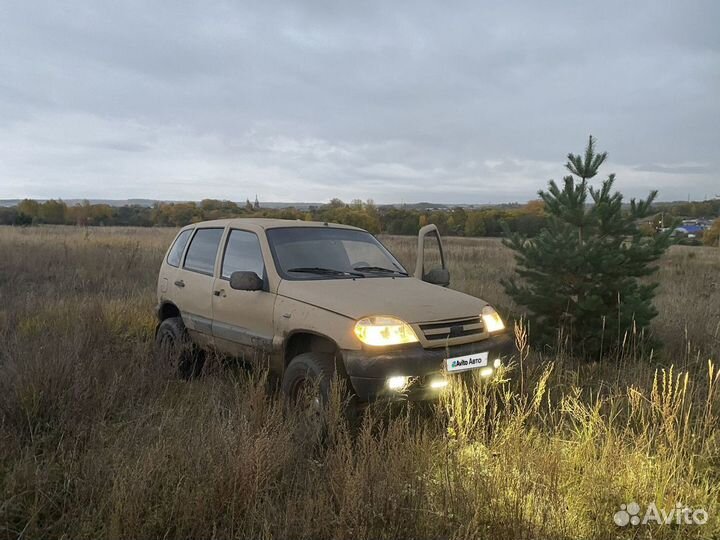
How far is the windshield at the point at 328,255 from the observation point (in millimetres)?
4645

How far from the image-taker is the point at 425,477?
2928 mm

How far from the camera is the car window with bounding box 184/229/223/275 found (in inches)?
213

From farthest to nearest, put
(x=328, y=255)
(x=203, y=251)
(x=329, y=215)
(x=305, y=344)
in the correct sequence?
(x=329, y=215), (x=203, y=251), (x=328, y=255), (x=305, y=344)

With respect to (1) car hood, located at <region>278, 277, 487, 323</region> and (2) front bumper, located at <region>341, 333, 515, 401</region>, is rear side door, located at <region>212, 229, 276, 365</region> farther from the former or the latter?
(2) front bumper, located at <region>341, 333, 515, 401</region>

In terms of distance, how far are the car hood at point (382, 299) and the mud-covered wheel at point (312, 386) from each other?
1.36ft

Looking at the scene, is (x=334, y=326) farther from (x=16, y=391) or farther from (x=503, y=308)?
(x=503, y=308)

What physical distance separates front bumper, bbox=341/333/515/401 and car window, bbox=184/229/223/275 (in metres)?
2.37

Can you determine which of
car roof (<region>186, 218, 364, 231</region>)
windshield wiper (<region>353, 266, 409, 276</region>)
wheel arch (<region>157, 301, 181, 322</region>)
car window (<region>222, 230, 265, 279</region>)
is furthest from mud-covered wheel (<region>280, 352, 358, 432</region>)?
wheel arch (<region>157, 301, 181, 322</region>)

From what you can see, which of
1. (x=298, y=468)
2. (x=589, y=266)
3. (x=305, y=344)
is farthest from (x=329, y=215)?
(x=298, y=468)

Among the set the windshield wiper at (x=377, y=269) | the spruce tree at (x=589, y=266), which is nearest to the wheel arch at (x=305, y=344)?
the windshield wiper at (x=377, y=269)

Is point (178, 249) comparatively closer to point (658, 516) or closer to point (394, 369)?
point (394, 369)

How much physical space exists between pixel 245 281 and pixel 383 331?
1.36 meters

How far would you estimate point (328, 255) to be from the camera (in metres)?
4.94

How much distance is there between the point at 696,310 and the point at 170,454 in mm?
8743
